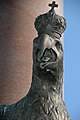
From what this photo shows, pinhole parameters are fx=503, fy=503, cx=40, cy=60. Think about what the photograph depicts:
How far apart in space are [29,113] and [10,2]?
1.91 ft

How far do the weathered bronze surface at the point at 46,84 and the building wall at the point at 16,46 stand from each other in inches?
10.8

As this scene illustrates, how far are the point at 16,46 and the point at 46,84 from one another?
0.40 meters

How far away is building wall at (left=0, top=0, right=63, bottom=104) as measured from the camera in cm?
187

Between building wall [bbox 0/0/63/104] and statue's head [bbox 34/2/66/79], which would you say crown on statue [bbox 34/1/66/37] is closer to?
statue's head [bbox 34/2/66/79]

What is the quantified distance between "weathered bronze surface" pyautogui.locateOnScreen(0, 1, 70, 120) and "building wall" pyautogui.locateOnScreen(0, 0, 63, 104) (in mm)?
275

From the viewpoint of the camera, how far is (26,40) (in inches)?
76.0

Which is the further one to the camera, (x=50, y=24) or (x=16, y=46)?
(x=16, y=46)

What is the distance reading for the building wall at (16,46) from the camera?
1865mm

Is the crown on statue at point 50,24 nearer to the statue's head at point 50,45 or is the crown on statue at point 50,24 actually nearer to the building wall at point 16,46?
the statue's head at point 50,45

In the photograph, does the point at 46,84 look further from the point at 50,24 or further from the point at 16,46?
the point at 16,46

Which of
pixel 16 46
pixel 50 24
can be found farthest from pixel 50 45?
pixel 16 46

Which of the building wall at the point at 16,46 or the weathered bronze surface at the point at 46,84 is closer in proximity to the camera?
the weathered bronze surface at the point at 46,84

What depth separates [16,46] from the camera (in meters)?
1.92

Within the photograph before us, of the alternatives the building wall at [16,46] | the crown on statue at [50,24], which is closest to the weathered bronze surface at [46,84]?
the crown on statue at [50,24]
